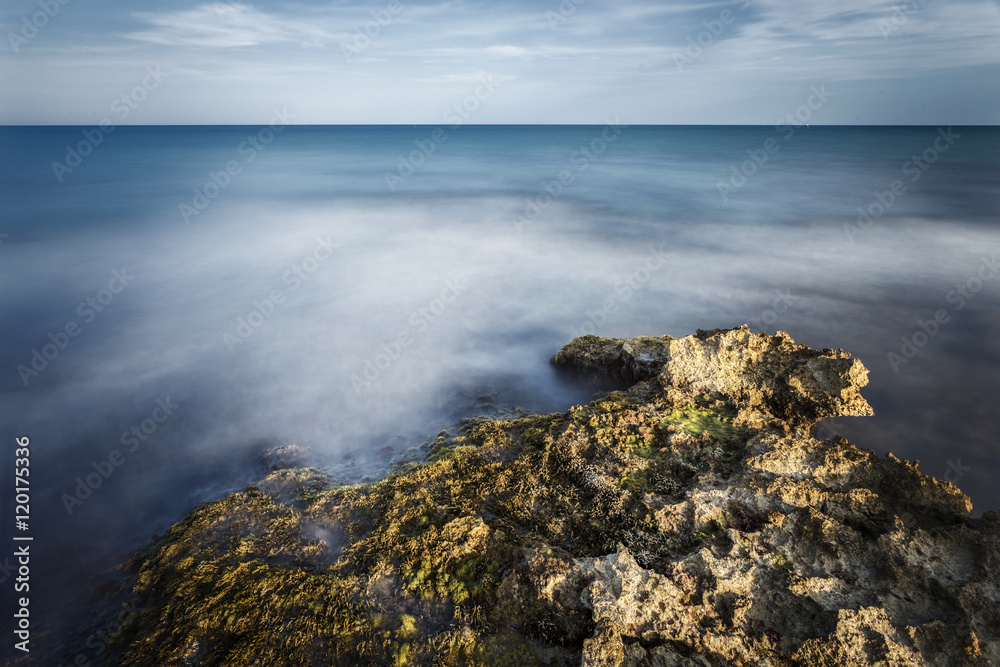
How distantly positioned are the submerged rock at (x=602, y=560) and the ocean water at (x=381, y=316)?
125cm

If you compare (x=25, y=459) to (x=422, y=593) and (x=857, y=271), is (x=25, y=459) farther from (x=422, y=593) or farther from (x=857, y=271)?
(x=857, y=271)

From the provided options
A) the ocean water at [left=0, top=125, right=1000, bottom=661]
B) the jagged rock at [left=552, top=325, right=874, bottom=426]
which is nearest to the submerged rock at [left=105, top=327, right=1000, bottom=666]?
the jagged rock at [left=552, top=325, right=874, bottom=426]

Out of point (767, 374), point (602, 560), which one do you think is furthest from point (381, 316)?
point (602, 560)

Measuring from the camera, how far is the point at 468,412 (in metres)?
7.73

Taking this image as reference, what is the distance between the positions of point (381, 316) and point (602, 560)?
902 cm

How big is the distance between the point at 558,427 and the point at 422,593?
2.55 metres

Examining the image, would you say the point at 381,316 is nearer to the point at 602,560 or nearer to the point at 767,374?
the point at 767,374

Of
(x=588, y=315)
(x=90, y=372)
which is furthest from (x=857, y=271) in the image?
(x=90, y=372)

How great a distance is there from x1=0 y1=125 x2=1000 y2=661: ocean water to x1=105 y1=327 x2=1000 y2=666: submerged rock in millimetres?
1251

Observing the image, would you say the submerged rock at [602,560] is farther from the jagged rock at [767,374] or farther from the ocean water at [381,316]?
the ocean water at [381,316]

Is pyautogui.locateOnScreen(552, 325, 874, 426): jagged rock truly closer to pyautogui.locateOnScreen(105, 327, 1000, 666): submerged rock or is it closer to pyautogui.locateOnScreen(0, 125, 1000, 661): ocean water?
pyautogui.locateOnScreen(105, 327, 1000, 666): submerged rock

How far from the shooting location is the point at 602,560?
4.02 m

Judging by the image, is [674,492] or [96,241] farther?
[96,241]

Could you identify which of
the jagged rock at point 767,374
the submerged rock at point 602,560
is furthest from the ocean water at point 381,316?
the jagged rock at point 767,374
